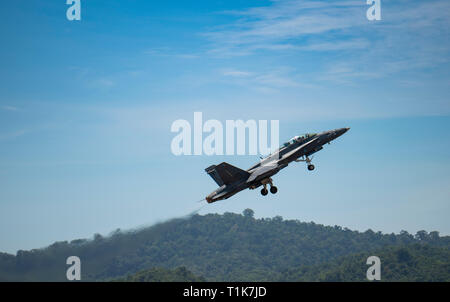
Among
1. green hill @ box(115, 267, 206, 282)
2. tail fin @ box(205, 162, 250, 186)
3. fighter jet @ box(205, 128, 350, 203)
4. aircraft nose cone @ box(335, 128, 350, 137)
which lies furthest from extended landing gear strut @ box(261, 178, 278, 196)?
green hill @ box(115, 267, 206, 282)

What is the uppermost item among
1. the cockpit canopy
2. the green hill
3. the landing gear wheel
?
the cockpit canopy

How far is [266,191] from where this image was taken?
61.6 meters

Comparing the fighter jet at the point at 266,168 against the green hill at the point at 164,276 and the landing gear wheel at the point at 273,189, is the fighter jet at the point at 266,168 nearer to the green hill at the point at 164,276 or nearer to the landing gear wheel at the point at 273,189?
the landing gear wheel at the point at 273,189

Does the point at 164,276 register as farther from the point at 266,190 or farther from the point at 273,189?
the point at 273,189

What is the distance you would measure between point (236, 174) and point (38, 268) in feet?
101

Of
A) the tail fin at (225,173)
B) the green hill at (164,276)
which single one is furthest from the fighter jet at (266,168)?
the green hill at (164,276)

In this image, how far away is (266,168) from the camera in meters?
61.1

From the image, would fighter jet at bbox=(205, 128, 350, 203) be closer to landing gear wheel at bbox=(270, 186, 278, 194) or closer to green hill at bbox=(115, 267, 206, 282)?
landing gear wheel at bbox=(270, 186, 278, 194)

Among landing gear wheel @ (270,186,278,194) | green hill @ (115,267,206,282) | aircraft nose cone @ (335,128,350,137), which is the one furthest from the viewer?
green hill @ (115,267,206,282)

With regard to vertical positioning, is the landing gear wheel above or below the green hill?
above

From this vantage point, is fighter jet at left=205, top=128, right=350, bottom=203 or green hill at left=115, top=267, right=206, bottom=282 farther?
green hill at left=115, top=267, right=206, bottom=282

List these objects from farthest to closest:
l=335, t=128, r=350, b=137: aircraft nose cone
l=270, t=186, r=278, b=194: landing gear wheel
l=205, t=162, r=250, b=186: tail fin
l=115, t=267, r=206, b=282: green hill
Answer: l=115, t=267, r=206, b=282: green hill
l=335, t=128, r=350, b=137: aircraft nose cone
l=270, t=186, r=278, b=194: landing gear wheel
l=205, t=162, r=250, b=186: tail fin

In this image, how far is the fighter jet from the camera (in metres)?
60.0
